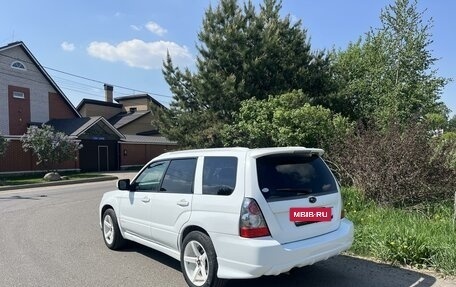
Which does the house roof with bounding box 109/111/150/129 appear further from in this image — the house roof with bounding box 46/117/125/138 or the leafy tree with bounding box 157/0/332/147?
the leafy tree with bounding box 157/0/332/147

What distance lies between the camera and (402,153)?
873 centimetres

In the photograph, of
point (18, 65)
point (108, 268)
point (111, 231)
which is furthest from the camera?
point (18, 65)

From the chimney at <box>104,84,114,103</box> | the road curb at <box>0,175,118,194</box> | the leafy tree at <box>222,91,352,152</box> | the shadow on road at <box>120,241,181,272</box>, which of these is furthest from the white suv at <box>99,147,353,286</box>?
the chimney at <box>104,84,114,103</box>

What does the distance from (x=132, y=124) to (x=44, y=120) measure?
14.0 metres

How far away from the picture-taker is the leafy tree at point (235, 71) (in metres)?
19.6

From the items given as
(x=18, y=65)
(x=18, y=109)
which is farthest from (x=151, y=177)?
(x=18, y=65)

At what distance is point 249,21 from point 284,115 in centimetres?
946

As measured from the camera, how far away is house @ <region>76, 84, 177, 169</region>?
39.6 meters

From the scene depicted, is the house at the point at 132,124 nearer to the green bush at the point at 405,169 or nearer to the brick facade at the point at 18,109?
the brick facade at the point at 18,109

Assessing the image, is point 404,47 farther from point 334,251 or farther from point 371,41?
point 334,251

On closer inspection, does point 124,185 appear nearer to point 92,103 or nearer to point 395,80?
point 395,80

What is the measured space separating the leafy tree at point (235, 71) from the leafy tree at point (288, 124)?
3309 millimetres

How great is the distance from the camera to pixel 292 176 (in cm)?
496

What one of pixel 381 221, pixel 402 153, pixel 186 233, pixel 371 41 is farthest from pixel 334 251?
pixel 371 41
